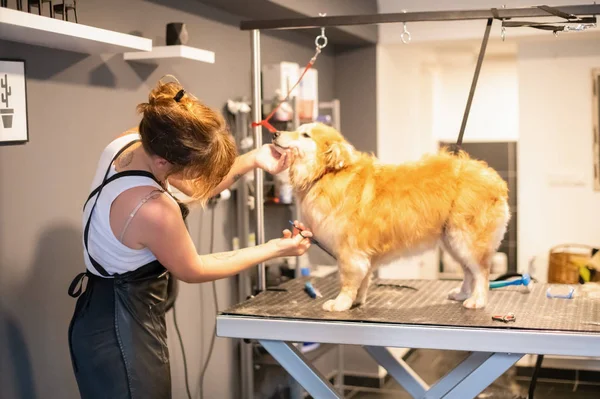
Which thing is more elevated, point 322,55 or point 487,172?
point 322,55

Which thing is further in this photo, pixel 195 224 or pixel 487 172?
pixel 195 224

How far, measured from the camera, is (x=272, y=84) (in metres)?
3.67

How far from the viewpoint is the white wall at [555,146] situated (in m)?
5.00

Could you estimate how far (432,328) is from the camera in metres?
2.08

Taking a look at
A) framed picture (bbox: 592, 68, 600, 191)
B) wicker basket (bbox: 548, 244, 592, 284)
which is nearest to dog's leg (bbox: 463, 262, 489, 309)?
wicker basket (bbox: 548, 244, 592, 284)

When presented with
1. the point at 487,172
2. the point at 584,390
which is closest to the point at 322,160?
the point at 487,172

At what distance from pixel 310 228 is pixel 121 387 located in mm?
681

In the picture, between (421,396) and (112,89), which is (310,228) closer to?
(421,396)

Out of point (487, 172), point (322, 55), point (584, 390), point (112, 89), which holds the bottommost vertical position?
point (584, 390)

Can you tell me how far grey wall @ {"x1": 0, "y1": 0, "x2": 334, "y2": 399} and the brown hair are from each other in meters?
0.65

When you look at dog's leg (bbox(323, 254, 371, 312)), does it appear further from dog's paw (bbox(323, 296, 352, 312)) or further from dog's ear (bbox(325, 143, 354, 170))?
dog's ear (bbox(325, 143, 354, 170))

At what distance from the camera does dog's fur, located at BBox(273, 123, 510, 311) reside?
2.23 meters

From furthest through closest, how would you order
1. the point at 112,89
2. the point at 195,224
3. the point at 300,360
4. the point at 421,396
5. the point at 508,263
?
the point at 508,263, the point at 195,224, the point at 112,89, the point at 421,396, the point at 300,360

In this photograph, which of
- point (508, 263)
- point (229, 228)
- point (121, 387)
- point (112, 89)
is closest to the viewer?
point (121, 387)
